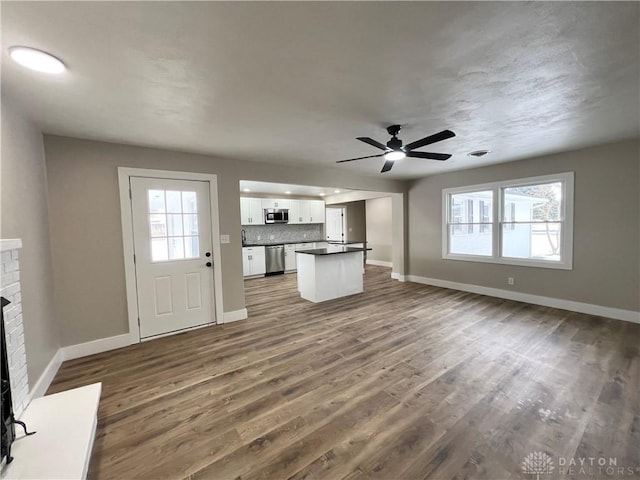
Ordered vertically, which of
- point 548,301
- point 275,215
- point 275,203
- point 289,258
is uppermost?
point 275,203

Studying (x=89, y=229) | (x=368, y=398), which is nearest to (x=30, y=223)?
(x=89, y=229)

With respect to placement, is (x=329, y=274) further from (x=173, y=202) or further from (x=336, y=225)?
(x=336, y=225)

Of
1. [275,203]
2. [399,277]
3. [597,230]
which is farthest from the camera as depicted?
[275,203]

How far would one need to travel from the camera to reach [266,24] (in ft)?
4.42

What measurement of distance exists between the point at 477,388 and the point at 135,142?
14.3 ft

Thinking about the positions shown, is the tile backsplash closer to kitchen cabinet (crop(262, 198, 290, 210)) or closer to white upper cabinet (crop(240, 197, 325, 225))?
white upper cabinet (crop(240, 197, 325, 225))

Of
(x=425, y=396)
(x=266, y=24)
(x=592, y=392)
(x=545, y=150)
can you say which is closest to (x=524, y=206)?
(x=545, y=150)

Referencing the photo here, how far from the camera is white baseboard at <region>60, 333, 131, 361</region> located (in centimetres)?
293

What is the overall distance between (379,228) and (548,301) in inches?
207

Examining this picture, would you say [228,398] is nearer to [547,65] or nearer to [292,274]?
[547,65]

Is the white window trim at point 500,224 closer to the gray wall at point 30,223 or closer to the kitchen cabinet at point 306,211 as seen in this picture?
the kitchen cabinet at point 306,211

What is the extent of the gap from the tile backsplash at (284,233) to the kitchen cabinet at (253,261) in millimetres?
646

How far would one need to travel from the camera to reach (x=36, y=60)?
157 centimetres

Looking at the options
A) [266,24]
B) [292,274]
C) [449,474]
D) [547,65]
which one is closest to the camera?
[266,24]
